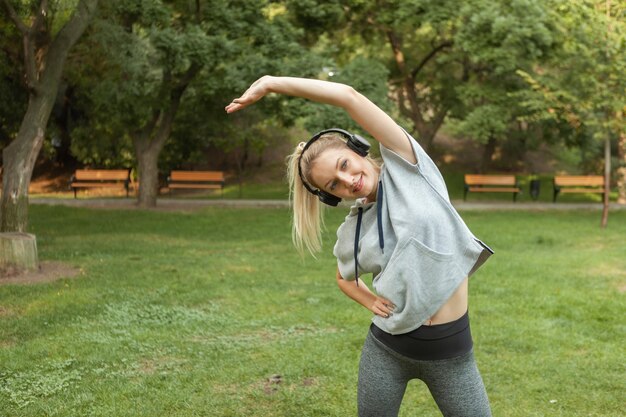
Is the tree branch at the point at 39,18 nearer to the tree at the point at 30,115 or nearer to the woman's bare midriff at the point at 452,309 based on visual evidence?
the tree at the point at 30,115

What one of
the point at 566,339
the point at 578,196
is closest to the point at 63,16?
the point at 566,339

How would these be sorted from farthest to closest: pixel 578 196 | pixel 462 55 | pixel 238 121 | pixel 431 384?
1. pixel 578 196
2. pixel 238 121
3. pixel 462 55
4. pixel 431 384

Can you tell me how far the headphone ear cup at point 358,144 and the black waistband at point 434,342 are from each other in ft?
2.24

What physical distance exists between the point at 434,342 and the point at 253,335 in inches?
177

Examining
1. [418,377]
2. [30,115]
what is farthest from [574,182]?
[418,377]

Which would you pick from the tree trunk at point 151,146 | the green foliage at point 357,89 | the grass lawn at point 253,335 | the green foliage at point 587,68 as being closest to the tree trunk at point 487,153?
the green foliage at point 587,68

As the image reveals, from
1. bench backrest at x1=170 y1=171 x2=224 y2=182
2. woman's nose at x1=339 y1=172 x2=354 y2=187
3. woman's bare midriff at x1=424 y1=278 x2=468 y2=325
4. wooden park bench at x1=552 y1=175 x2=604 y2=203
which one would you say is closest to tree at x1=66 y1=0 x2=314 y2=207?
bench backrest at x1=170 y1=171 x2=224 y2=182

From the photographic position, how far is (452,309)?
8.82 ft

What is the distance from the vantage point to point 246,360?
6.16m

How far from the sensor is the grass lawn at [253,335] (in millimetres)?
5262

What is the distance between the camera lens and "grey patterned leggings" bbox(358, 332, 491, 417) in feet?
8.89

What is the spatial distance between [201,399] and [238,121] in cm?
1855

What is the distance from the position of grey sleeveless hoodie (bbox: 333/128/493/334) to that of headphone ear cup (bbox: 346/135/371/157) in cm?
8

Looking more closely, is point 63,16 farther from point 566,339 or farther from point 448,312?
point 448,312
